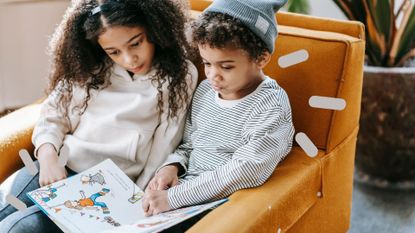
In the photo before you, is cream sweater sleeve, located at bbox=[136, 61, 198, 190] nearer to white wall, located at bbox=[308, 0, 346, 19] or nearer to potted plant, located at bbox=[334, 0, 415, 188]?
potted plant, located at bbox=[334, 0, 415, 188]

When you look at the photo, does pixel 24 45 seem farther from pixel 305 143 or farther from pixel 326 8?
pixel 305 143

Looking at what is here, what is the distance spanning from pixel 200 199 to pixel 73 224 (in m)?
0.28

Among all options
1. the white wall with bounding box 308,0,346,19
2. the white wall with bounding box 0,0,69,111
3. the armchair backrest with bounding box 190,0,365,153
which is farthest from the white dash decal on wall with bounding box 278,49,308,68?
the white wall with bounding box 0,0,69,111

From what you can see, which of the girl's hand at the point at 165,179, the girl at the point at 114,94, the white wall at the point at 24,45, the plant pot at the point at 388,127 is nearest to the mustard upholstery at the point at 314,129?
the girl at the point at 114,94

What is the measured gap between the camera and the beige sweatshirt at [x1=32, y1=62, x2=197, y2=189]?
157 cm

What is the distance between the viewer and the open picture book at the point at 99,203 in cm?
132

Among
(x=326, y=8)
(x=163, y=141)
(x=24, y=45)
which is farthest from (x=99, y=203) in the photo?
(x=326, y=8)

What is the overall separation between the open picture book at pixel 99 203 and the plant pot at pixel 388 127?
1.12 m

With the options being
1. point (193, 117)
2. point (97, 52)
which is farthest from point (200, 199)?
point (97, 52)

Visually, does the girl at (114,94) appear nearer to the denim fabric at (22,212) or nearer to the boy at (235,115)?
the denim fabric at (22,212)

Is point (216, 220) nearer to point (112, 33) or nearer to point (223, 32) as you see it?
point (223, 32)

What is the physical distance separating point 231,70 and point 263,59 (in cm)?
8

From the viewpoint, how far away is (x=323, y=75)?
1487 millimetres

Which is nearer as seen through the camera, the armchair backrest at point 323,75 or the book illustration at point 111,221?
the book illustration at point 111,221
